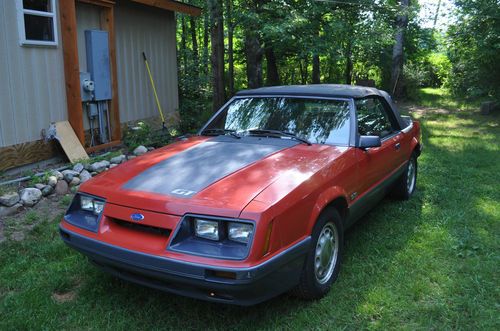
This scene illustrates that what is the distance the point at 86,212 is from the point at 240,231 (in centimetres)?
133

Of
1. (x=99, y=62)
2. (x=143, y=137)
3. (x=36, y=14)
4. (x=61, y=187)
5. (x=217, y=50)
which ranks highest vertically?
(x=36, y=14)

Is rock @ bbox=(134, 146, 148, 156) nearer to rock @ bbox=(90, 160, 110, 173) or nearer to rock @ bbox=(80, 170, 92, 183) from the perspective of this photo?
rock @ bbox=(90, 160, 110, 173)

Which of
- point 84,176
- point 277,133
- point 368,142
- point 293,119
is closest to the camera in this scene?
point 368,142

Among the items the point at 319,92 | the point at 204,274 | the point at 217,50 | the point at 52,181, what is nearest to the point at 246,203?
the point at 204,274

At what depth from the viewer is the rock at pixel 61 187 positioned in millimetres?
5998

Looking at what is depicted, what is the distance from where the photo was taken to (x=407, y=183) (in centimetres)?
582

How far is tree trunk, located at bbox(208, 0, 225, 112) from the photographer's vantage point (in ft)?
34.8

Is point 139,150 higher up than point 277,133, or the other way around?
point 277,133

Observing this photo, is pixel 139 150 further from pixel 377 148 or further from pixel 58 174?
pixel 377 148

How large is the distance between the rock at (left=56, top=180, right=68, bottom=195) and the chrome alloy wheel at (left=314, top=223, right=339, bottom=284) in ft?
12.6

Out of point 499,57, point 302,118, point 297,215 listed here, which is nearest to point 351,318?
point 297,215

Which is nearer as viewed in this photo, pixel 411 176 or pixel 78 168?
pixel 411 176

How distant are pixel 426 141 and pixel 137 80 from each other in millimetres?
6362

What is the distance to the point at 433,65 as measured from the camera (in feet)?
91.5
